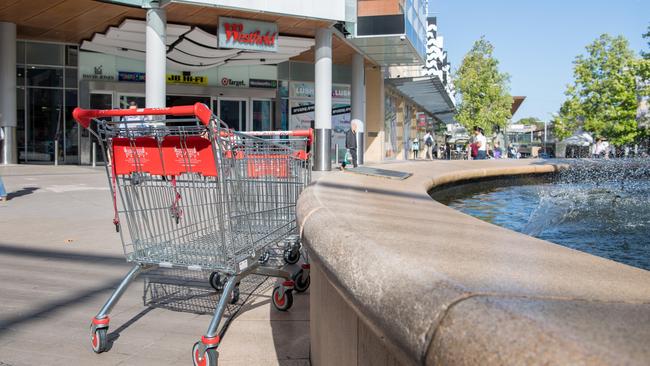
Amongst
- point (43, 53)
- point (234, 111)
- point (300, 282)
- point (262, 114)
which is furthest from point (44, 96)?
point (300, 282)

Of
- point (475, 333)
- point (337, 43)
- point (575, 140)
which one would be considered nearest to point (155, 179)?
point (475, 333)

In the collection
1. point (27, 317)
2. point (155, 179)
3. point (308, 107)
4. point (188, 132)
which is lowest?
point (27, 317)

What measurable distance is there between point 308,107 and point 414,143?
14614 mm

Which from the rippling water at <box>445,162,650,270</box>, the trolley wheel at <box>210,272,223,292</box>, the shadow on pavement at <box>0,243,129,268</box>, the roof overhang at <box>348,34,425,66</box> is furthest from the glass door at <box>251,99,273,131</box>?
the trolley wheel at <box>210,272,223,292</box>

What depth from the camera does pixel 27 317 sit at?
4113mm

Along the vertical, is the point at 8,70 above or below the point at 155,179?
above

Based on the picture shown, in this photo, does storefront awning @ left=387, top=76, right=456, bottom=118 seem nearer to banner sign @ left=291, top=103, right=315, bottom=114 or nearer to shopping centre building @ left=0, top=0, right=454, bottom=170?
shopping centre building @ left=0, top=0, right=454, bottom=170

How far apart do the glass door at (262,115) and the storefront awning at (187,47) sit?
6.60 ft

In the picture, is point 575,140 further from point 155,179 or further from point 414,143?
point 155,179

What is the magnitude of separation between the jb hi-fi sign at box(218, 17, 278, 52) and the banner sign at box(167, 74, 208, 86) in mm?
7320

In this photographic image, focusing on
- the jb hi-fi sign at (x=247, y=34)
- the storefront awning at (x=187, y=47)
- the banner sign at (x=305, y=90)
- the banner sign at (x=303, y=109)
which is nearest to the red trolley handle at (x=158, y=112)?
the jb hi-fi sign at (x=247, y=34)

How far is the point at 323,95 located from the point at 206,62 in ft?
19.5

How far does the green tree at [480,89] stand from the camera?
48.3 metres

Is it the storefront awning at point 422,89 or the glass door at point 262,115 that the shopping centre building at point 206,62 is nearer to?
the glass door at point 262,115
